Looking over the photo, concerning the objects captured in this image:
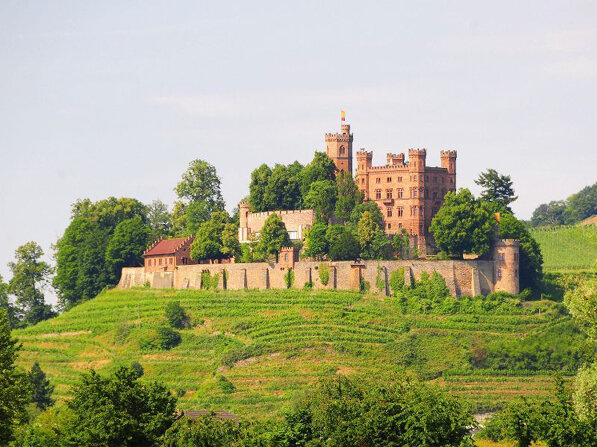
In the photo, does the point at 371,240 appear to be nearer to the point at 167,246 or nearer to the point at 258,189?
the point at 258,189

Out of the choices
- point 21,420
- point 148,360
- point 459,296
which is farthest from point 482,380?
point 21,420

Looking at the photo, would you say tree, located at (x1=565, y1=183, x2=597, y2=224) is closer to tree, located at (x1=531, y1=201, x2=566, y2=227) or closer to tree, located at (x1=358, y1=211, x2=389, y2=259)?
tree, located at (x1=531, y1=201, x2=566, y2=227)

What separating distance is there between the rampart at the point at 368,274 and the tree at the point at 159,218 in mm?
16772

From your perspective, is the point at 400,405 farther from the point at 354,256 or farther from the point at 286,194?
the point at 286,194

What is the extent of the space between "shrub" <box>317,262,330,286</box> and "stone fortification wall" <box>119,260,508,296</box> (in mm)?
159

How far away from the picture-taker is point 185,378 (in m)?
81.4

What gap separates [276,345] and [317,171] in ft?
61.8

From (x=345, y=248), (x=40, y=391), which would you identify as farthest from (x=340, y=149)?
(x=40, y=391)

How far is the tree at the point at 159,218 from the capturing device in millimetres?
109887

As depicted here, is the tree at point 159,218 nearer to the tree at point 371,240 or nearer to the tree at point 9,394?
the tree at point 371,240

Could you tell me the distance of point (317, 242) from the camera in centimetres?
9056

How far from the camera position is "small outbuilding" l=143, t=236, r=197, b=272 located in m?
96.4

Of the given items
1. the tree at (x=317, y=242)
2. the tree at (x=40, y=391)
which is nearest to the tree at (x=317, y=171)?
the tree at (x=317, y=242)

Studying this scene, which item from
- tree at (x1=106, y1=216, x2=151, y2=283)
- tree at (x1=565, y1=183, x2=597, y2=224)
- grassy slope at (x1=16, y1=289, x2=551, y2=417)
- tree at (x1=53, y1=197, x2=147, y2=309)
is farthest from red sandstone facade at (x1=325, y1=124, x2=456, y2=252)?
tree at (x1=565, y1=183, x2=597, y2=224)
